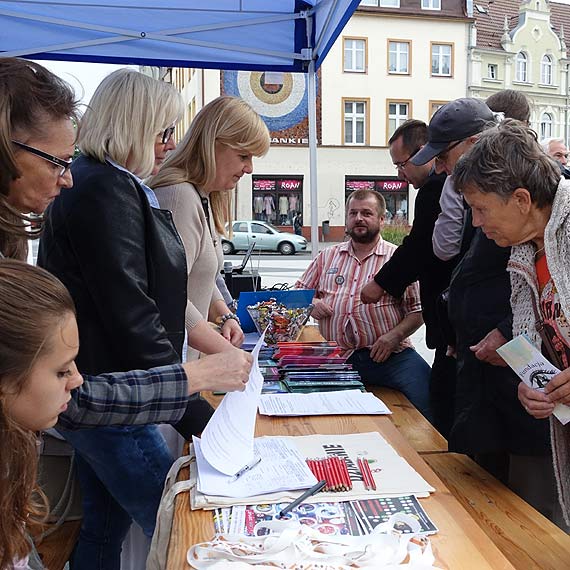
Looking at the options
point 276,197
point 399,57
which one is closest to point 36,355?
point 276,197

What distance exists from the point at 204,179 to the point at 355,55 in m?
24.7

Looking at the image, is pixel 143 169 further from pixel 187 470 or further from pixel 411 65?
pixel 411 65

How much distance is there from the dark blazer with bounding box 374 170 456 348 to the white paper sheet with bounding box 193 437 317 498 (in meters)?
1.33

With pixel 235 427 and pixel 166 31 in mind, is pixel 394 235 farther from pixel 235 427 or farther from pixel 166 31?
pixel 235 427

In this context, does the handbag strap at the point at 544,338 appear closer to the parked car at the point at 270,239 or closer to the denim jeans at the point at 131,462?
the denim jeans at the point at 131,462

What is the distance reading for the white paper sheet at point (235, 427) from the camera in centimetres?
146

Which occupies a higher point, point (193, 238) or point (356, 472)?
point (193, 238)

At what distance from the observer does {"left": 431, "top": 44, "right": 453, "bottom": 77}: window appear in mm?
25781

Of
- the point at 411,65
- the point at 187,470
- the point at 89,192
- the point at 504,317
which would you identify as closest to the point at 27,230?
the point at 89,192

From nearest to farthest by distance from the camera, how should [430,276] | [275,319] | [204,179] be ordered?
[204,179] < [275,319] < [430,276]

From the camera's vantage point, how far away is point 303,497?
4.24ft

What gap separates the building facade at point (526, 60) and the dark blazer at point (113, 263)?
2640 centimetres

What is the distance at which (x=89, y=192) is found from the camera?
149 cm

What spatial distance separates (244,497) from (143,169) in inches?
32.4
